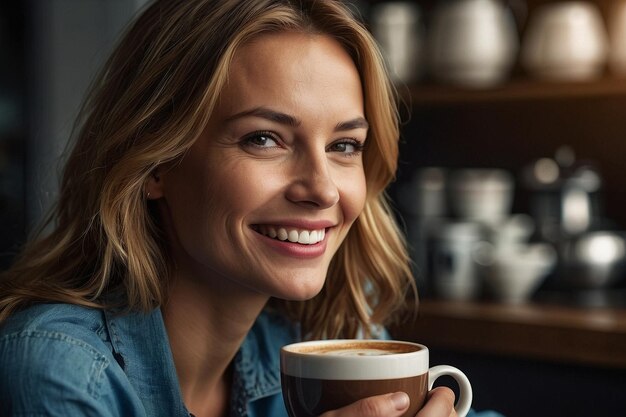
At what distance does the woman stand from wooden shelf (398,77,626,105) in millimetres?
1085

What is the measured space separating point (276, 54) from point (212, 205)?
0.64 feet

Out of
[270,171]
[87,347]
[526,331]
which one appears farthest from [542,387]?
[87,347]

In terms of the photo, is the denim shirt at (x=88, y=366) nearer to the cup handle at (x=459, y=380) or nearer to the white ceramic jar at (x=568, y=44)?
the cup handle at (x=459, y=380)

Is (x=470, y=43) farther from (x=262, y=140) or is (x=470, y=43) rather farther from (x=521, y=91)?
(x=262, y=140)

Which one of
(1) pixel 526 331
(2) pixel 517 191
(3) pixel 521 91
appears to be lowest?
(1) pixel 526 331

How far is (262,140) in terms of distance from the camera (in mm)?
1139

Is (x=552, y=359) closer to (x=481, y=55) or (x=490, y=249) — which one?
(x=490, y=249)

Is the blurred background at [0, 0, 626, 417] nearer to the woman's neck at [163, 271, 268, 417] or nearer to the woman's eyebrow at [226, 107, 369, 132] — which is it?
the woman's neck at [163, 271, 268, 417]

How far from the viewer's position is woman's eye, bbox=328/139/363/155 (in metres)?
1.19

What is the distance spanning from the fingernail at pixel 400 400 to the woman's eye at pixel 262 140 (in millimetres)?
344

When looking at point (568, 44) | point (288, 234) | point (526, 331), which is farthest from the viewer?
point (568, 44)

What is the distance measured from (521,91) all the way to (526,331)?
62cm

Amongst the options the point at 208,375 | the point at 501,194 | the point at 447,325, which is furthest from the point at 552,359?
the point at 208,375

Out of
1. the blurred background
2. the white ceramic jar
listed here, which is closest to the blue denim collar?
the blurred background
